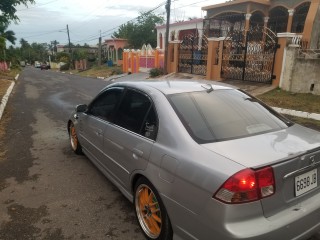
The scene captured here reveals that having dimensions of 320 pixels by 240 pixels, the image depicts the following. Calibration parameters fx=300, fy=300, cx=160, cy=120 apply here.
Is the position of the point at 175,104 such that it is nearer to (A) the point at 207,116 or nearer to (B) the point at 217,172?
(A) the point at 207,116

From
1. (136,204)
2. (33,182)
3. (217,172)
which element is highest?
(217,172)

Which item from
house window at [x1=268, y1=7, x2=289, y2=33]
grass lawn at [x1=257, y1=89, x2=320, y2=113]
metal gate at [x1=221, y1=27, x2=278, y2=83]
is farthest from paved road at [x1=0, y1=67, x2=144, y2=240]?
house window at [x1=268, y1=7, x2=289, y2=33]

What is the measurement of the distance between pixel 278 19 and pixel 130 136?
2285cm

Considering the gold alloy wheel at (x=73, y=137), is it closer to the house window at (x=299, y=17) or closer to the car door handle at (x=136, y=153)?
the car door handle at (x=136, y=153)

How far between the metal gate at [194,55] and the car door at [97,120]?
14688 mm

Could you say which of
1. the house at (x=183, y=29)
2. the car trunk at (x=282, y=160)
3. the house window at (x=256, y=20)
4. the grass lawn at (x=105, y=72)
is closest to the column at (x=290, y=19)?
the house window at (x=256, y=20)

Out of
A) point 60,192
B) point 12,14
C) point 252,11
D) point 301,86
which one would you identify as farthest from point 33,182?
point 252,11

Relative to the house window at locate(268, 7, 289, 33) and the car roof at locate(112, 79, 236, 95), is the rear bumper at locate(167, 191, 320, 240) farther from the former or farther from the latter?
the house window at locate(268, 7, 289, 33)

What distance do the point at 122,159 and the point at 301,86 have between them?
11.4m

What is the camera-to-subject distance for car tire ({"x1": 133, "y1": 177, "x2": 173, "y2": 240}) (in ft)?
8.91

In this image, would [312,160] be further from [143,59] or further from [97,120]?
[143,59]

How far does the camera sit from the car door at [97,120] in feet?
13.1

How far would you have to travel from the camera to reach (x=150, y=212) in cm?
301

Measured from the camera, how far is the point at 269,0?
858 inches
